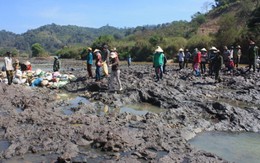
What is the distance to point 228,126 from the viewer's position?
30.3ft

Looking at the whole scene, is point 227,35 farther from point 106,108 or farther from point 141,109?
point 106,108

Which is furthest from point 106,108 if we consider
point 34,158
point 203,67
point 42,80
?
point 203,67

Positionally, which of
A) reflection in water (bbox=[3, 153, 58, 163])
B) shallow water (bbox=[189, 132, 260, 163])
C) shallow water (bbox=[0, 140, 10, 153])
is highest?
shallow water (bbox=[0, 140, 10, 153])

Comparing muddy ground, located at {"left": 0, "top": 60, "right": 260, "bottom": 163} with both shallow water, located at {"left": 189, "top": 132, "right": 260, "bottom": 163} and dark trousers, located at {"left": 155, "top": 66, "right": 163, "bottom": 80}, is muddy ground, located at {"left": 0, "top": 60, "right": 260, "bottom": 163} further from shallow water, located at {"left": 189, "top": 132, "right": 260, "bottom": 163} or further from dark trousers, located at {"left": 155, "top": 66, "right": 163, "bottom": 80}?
dark trousers, located at {"left": 155, "top": 66, "right": 163, "bottom": 80}

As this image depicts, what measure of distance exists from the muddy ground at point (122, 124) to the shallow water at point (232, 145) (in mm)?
312

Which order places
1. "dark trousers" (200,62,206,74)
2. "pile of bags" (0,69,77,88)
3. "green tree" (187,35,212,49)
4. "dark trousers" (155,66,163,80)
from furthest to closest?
"green tree" (187,35,212,49), "dark trousers" (200,62,206,74), "pile of bags" (0,69,77,88), "dark trousers" (155,66,163,80)

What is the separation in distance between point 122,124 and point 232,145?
267cm

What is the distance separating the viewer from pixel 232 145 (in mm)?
7730

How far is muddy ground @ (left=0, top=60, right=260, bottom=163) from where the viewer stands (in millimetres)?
6684

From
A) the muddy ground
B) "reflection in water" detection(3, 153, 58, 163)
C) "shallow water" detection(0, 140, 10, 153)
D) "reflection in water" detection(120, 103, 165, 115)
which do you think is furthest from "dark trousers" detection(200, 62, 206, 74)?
"reflection in water" detection(3, 153, 58, 163)

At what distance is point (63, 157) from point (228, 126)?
16.0 feet

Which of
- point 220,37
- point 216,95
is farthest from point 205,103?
point 220,37

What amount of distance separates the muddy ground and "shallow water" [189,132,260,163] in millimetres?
312

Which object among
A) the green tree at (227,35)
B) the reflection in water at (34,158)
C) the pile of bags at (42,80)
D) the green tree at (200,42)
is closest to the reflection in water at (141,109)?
the reflection in water at (34,158)
